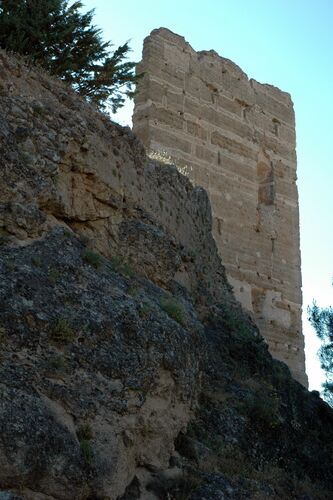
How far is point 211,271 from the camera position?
13594 mm

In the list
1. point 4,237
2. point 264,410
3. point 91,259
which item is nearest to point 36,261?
point 4,237

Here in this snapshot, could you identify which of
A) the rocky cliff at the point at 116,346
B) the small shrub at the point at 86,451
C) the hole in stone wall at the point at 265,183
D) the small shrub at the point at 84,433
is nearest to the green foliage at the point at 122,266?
the rocky cliff at the point at 116,346

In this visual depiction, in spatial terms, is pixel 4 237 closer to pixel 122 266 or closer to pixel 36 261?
pixel 36 261

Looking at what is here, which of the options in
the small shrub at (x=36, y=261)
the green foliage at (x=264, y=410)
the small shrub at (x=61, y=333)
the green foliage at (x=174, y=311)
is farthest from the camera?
the green foliage at (x=264, y=410)

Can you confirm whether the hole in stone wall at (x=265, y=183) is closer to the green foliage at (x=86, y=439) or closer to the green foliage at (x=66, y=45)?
the green foliage at (x=66, y=45)

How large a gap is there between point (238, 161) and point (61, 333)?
15.1 metres

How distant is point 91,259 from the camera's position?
30.0 ft

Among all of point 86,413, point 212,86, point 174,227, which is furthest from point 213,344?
point 212,86

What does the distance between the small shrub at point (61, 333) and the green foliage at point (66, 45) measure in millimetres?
4675

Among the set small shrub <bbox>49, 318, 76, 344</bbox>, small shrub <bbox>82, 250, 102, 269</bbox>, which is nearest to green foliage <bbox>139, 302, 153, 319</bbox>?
small shrub <bbox>82, 250, 102, 269</bbox>

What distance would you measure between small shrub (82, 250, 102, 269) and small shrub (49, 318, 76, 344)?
1.51m

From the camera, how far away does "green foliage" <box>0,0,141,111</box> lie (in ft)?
38.0

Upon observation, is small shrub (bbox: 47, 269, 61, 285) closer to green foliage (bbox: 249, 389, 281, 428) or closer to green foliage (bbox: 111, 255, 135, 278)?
green foliage (bbox: 111, 255, 135, 278)

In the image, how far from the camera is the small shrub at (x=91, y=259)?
9116 millimetres
